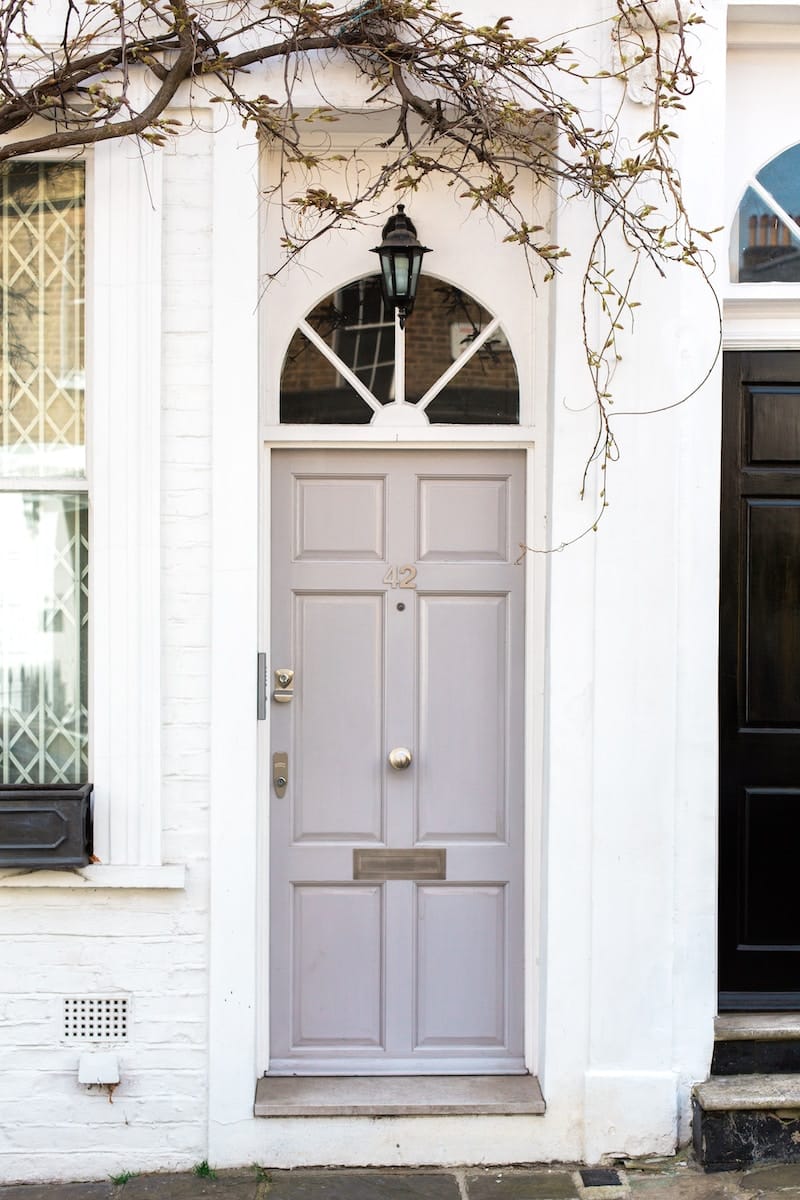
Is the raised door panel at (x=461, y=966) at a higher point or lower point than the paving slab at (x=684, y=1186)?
higher

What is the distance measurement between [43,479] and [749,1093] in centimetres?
340

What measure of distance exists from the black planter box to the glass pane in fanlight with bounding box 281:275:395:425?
162 centimetres

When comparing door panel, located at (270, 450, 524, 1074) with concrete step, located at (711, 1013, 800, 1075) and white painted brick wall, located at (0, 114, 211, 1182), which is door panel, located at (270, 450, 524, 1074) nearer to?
white painted brick wall, located at (0, 114, 211, 1182)

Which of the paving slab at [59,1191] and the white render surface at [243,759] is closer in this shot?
the paving slab at [59,1191]

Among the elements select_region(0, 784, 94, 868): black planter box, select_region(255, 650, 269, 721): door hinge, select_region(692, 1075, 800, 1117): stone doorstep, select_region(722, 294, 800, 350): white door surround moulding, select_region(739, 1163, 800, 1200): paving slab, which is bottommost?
select_region(739, 1163, 800, 1200): paving slab

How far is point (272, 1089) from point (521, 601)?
80.5 inches

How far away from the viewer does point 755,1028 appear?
4172 mm

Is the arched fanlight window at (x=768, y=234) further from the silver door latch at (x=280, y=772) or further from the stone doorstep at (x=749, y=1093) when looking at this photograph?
the stone doorstep at (x=749, y=1093)

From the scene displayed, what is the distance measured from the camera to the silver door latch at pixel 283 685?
4309 millimetres

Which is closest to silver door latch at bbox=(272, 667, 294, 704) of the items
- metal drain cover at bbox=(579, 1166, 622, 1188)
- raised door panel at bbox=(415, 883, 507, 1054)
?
raised door panel at bbox=(415, 883, 507, 1054)

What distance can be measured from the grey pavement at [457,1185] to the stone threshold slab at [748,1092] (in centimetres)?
23

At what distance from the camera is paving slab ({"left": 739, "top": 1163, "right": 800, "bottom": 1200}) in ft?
12.7

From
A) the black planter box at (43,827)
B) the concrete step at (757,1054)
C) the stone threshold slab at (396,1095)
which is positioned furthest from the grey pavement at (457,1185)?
the black planter box at (43,827)

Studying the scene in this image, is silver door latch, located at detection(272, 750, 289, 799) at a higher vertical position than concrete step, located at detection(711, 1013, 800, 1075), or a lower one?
higher
